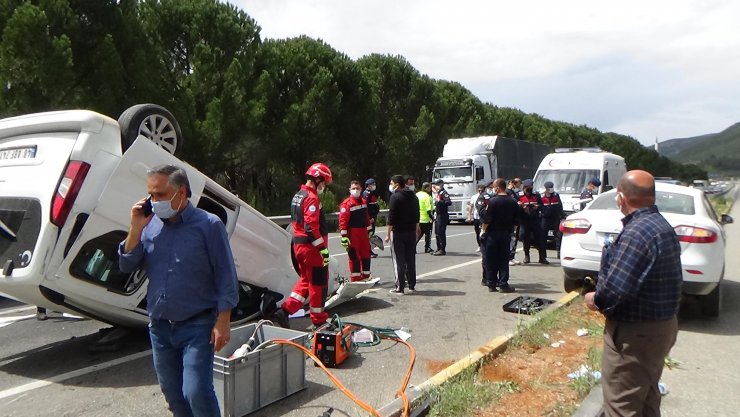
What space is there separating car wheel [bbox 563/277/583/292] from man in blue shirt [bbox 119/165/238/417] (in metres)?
6.31

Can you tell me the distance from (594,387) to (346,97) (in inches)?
1041

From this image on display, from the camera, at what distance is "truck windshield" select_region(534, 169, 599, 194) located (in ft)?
52.7

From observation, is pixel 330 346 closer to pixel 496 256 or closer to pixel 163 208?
pixel 163 208

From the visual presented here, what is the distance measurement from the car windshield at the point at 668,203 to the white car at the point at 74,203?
223 inches

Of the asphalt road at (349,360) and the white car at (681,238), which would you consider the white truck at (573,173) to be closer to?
the white car at (681,238)

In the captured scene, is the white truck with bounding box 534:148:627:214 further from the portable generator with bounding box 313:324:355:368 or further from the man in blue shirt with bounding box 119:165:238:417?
the man in blue shirt with bounding box 119:165:238:417

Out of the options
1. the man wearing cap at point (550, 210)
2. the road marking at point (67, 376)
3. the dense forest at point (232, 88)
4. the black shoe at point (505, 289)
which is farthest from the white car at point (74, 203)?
the dense forest at point (232, 88)

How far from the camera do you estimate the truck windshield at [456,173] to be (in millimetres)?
24422

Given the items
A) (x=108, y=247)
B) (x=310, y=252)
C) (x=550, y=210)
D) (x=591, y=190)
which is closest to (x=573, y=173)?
(x=591, y=190)

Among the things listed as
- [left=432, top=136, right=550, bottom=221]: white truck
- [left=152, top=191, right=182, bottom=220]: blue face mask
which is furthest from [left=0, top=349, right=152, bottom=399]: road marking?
[left=432, top=136, right=550, bottom=221]: white truck

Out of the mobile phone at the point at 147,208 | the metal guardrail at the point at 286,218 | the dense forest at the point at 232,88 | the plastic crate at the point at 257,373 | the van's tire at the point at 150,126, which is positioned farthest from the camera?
the metal guardrail at the point at 286,218

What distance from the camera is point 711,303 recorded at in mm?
7020

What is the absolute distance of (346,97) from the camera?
2977 cm

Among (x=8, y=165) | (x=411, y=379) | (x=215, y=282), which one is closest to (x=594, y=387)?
(x=411, y=379)
